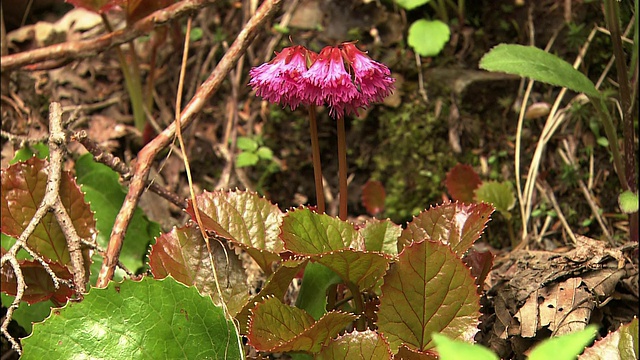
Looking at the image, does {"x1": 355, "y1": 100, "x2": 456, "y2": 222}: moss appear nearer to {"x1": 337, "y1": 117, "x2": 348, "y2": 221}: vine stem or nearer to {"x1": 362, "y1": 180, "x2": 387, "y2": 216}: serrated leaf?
{"x1": 362, "y1": 180, "x2": 387, "y2": 216}: serrated leaf

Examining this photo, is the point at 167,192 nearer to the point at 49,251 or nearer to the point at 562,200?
the point at 49,251

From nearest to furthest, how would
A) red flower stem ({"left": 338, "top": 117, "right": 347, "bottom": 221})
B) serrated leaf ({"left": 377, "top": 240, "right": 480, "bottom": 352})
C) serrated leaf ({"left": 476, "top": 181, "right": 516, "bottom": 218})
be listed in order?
serrated leaf ({"left": 377, "top": 240, "right": 480, "bottom": 352}) < red flower stem ({"left": 338, "top": 117, "right": 347, "bottom": 221}) < serrated leaf ({"left": 476, "top": 181, "right": 516, "bottom": 218})

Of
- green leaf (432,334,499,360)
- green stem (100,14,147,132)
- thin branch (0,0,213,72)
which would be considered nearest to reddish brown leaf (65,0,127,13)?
thin branch (0,0,213,72)

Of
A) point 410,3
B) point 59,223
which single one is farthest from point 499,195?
point 59,223

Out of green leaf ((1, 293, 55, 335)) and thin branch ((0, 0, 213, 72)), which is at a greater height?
thin branch ((0, 0, 213, 72))

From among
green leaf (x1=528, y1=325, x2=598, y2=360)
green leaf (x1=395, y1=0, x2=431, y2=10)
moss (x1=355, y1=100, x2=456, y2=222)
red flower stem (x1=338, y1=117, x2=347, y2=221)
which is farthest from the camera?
moss (x1=355, y1=100, x2=456, y2=222)

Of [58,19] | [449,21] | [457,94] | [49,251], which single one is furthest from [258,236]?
[58,19]
